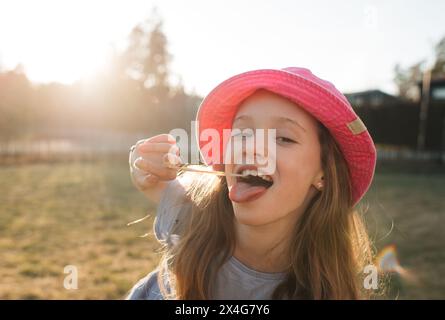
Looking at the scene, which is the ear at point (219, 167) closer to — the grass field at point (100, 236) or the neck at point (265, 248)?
the neck at point (265, 248)

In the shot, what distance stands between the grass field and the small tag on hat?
968 millimetres

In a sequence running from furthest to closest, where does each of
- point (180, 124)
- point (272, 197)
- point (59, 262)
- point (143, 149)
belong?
1. point (180, 124)
2. point (59, 262)
3. point (143, 149)
4. point (272, 197)

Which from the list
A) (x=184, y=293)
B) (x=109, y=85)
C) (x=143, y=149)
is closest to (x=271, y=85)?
(x=143, y=149)

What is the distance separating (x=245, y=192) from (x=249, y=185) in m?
0.05

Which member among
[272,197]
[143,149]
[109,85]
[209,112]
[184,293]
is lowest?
[184,293]

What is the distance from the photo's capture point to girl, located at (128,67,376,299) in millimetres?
1427

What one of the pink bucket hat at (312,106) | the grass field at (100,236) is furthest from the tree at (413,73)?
the pink bucket hat at (312,106)

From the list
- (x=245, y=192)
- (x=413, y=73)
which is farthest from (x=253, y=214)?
(x=413, y=73)

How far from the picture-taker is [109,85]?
10.3 meters

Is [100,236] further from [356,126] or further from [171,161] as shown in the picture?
[356,126]

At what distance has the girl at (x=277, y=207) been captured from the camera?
4.68 ft

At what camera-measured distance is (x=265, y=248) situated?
152 cm
